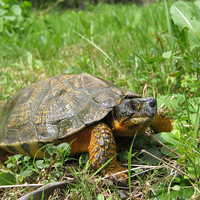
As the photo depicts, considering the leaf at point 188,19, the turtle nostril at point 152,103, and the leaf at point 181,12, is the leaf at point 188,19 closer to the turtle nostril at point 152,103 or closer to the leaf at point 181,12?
the leaf at point 181,12

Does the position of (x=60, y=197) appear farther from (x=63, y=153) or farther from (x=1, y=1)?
(x=1, y=1)

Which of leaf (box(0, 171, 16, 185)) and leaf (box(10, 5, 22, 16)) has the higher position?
leaf (box(10, 5, 22, 16))

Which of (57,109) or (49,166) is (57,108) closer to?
(57,109)

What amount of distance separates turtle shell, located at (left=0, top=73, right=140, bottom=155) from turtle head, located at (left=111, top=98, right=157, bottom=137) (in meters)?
0.10

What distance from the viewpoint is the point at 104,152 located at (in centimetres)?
167

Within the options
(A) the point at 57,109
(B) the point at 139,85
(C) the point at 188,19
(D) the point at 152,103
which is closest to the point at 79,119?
(A) the point at 57,109

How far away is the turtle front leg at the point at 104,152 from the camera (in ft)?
5.39

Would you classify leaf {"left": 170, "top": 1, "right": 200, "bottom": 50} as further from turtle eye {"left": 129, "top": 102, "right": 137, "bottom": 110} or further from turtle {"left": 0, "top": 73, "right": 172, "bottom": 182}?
turtle eye {"left": 129, "top": 102, "right": 137, "bottom": 110}

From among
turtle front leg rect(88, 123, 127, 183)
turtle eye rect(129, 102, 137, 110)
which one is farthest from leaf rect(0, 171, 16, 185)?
turtle eye rect(129, 102, 137, 110)

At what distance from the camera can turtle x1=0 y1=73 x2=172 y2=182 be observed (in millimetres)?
1698

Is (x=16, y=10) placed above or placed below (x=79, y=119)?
above

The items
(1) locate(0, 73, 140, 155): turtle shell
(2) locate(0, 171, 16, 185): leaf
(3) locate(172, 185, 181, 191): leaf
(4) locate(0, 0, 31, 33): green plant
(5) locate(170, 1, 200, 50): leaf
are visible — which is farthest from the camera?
(4) locate(0, 0, 31, 33): green plant

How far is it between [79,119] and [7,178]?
62 centimetres

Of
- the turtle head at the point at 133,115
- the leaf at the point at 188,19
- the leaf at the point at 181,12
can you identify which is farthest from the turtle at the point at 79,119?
the leaf at the point at 181,12
